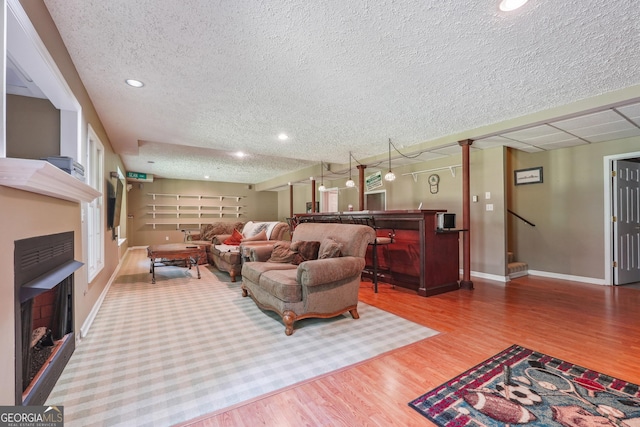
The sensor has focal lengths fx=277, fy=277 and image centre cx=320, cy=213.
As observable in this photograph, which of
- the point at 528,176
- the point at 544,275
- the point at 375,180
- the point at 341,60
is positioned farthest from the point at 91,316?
the point at 528,176

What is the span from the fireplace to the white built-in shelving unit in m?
8.72

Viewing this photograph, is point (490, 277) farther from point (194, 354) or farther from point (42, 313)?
point (42, 313)

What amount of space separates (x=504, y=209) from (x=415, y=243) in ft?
6.34

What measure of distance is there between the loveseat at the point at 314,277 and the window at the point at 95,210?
173 cm

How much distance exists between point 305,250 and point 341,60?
6.80ft

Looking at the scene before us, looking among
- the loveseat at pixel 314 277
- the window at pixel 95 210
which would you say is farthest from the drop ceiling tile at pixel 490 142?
the window at pixel 95 210

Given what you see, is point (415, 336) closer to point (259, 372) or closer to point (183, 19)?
point (259, 372)

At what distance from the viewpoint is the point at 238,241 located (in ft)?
19.1

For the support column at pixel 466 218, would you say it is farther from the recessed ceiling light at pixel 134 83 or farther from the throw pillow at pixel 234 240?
the recessed ceiling light at pixel 134 83

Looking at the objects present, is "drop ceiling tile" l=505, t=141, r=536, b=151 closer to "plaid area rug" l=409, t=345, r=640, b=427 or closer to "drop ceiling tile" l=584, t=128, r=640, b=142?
"drop ceiling tile" l=584, t=128, r=640, b=142

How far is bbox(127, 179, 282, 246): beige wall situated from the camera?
970 centimetres

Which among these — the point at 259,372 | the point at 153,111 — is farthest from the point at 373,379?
the point at 153,111

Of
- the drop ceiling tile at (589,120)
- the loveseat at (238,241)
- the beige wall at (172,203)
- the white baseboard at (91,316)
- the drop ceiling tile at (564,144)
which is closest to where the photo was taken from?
the white baseboard at (91,316)

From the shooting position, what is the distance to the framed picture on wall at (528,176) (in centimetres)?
511
